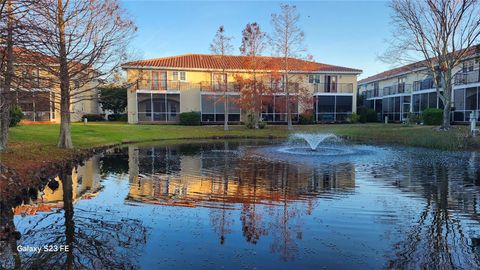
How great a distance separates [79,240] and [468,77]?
38744mm

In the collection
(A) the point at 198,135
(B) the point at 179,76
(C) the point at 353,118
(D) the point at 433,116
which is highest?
(B) the point at 179,76

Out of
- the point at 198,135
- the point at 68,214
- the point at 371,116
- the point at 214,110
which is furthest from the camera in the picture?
the point at 371,116

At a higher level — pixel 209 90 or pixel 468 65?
Answer: pixel 468 65

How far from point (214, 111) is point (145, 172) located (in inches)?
1159

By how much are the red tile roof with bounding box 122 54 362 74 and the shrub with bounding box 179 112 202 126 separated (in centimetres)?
553

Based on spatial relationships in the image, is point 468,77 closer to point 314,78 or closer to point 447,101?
point 447,101

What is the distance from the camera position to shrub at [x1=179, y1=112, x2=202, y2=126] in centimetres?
3959

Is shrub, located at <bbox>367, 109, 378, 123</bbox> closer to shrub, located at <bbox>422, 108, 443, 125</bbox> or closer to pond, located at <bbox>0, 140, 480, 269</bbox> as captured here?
shrub, located at <bbox>422, 108, 443, 125</bbox>

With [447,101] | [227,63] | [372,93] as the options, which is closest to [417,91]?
[372,93]

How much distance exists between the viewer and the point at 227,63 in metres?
39.5

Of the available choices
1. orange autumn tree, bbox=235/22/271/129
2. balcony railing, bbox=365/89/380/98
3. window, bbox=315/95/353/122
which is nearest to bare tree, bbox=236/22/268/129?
orange autumn tree, bbox=235/22/271/129

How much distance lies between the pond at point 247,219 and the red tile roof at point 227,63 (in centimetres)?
2241

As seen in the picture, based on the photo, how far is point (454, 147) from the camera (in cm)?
2027

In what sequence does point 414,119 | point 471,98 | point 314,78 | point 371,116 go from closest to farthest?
point 471,98, point 414,119, point 314,78, point 371,116
